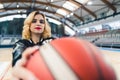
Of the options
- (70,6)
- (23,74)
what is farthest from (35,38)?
(70,6)

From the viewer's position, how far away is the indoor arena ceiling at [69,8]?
62.8 feet

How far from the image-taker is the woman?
2.07 m

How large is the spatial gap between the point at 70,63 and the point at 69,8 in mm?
22419

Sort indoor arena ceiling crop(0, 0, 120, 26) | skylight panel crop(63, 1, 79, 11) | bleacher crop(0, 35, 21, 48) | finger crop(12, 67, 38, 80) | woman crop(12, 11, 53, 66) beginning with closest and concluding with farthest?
finger crop(12, 67, 38, 80) < woman crop(12, 11, 53, 66) < indoor arena ceiling crop(0, 0, 120, 26) < bleacher crop(0, 35, 21, 48) < skylight panel crop(63, 1, 79, 11)

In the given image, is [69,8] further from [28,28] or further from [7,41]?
[28,28]

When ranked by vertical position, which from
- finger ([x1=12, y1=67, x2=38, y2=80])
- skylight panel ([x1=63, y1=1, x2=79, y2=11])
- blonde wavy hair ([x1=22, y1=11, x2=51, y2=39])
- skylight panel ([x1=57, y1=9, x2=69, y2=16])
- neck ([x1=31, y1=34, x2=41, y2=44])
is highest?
skylight panel ([x1=63, y1=1, x2=79, y2=11])

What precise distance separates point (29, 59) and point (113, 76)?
18.9 inches

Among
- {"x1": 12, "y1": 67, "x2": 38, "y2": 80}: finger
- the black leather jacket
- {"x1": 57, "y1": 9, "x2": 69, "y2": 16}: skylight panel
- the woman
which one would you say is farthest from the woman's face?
{"x1": 57, "y1": 9, "x2": 69, "y2": 16}: skylight panel

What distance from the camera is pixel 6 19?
27.0 meters

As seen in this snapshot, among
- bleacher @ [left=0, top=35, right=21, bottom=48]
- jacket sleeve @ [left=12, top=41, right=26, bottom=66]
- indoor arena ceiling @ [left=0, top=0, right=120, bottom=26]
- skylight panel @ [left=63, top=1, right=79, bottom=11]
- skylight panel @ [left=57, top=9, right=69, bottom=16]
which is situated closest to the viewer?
jacket sleeve @ [left=12, top=41, right=26, bottom=66]

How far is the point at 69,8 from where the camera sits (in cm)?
2305

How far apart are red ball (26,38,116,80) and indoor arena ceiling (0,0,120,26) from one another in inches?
699

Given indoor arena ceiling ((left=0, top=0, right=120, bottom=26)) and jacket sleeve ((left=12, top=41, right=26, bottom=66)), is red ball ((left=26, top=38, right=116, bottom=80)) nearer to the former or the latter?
jacket sleeve ((left=12, top=41, right=26, bottom=66))

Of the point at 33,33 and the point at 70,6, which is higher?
the point at 70,6
